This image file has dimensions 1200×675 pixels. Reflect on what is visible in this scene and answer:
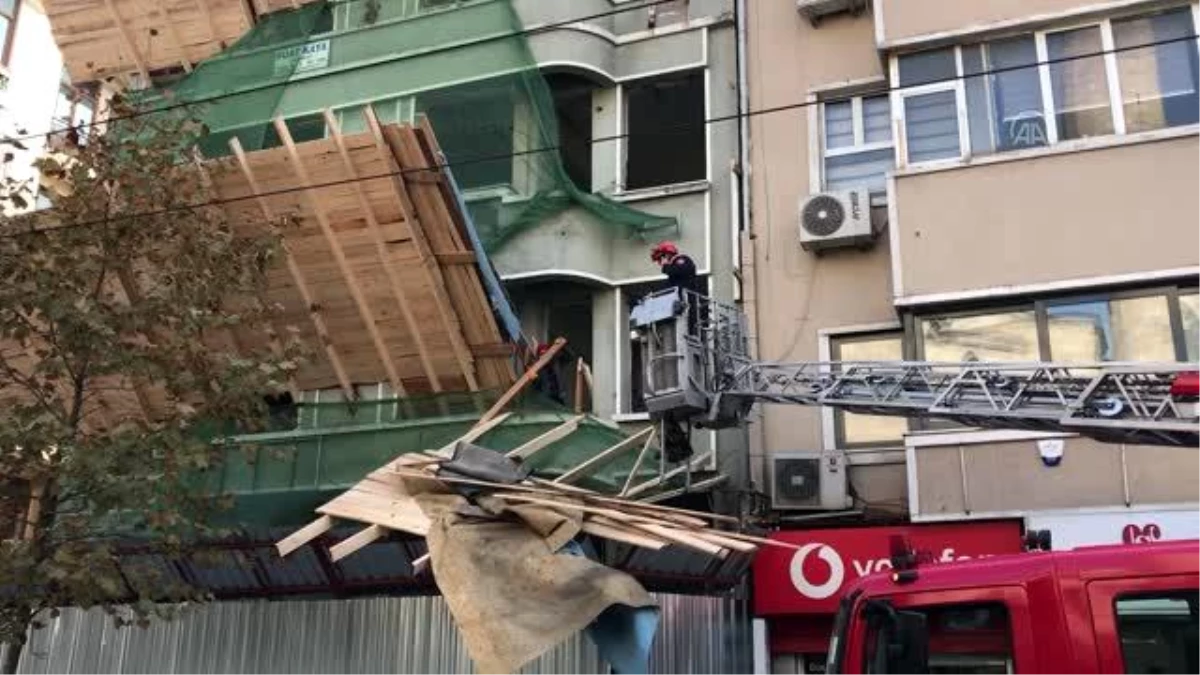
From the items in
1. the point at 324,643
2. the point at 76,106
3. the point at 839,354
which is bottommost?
the point at 324,643

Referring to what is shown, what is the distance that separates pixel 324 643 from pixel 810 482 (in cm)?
542

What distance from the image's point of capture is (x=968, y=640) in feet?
16.5

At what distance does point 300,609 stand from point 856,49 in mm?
9417

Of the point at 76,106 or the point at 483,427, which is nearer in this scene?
the point at 483,427

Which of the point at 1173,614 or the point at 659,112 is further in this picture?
the point at 659,112

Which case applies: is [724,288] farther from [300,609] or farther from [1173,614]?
[1173,614]

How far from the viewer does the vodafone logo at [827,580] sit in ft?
37.4

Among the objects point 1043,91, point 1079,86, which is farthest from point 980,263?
point 1079,86

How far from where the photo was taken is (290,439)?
39.4 ft

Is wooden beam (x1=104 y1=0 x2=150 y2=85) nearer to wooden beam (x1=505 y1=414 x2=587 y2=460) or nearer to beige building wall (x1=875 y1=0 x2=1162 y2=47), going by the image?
wooden beam (x1=505 y1=414 x2=587 y2=460)

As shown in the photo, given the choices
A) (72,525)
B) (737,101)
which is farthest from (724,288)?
(72,525)

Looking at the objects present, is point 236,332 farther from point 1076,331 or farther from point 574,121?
point 1076,331

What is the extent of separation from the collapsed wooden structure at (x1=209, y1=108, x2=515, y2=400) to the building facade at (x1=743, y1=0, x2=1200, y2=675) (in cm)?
350

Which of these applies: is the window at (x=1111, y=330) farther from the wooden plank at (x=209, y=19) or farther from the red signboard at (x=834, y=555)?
the wooden plank at (x=209, y=19)
